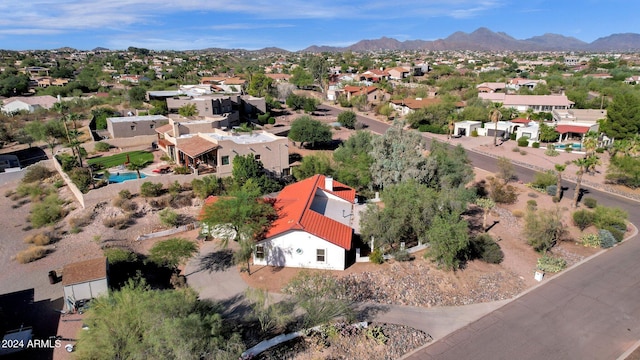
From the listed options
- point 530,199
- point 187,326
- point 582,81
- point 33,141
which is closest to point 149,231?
point 187,326

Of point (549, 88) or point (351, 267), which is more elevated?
point (549, 88)

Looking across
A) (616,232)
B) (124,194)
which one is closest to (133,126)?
(124,194)

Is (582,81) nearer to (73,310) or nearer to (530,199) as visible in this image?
(530,199)

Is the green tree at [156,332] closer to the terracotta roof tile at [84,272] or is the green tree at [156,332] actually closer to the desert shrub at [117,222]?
the terracotta roof tile at [84,272]

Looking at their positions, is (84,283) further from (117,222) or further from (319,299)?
(319,299)

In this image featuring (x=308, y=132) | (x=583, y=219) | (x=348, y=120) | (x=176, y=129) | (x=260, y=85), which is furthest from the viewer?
(x=260, y=85)

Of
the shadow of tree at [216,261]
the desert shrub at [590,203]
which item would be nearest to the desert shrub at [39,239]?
the shadow of tree at [216,261]
